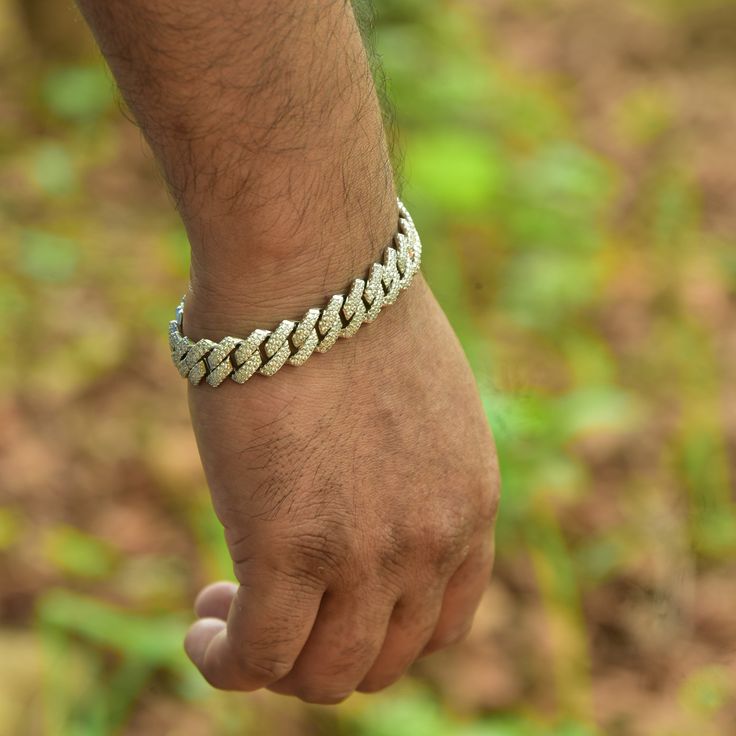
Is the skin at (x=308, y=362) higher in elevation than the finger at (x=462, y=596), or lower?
higher

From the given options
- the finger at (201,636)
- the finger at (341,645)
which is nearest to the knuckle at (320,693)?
the finger at (341,645)

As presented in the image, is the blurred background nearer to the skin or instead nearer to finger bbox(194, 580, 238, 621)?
the skin

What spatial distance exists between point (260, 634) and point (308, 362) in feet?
0.86

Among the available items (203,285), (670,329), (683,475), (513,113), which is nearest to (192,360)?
(203,285)

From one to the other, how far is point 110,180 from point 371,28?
7.59 ft

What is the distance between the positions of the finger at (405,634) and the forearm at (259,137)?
1.01ft

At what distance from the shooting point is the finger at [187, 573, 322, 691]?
94 centimetres

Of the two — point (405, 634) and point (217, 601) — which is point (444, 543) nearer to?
point (405, 634)

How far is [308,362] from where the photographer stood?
2.96 ft

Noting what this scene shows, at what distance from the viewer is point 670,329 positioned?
2.54 m

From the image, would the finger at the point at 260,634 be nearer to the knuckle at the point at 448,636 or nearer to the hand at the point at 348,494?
the hand at the point at 348,494

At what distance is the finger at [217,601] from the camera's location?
1112mm

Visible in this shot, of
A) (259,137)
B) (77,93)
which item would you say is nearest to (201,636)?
(259,137)

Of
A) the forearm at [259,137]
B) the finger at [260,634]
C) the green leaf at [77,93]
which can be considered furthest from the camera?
the green leaf at [77,93]
